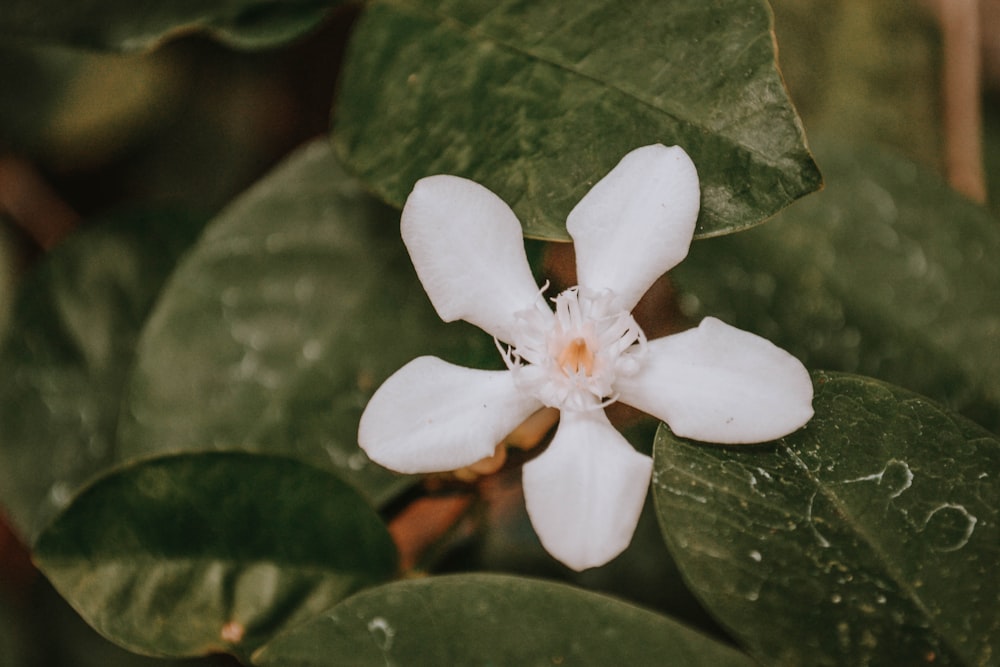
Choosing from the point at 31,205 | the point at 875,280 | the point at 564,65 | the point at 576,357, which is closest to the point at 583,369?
the point at 576,357

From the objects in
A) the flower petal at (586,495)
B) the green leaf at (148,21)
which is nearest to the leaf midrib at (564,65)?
the green leaf at (148,21)

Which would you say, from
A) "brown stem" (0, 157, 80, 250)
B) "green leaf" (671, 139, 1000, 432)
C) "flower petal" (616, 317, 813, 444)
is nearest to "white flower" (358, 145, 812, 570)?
"flower petal" (616, 317, 813, 444)

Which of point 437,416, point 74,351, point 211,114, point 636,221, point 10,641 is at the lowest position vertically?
point 10,641

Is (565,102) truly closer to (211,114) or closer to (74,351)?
(74,351)

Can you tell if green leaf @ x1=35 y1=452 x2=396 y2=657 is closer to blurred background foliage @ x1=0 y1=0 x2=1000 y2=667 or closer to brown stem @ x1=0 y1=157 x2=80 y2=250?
blurred background foliage @ x1=0 y1=0 x2=1000 y2=667

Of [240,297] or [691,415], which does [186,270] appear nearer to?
[240,297]

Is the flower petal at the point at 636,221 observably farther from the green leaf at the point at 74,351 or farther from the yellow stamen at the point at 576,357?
the green leaf at the point at 74,351
